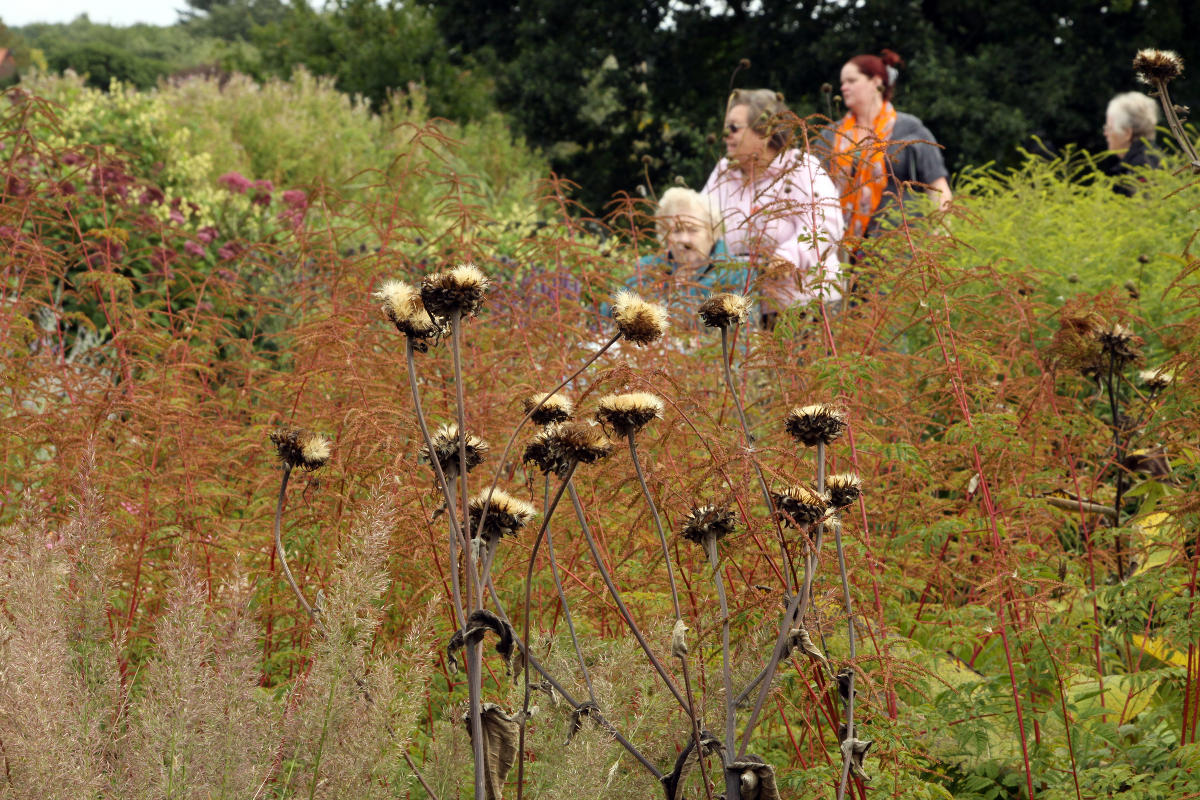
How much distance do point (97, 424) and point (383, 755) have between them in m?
1.52

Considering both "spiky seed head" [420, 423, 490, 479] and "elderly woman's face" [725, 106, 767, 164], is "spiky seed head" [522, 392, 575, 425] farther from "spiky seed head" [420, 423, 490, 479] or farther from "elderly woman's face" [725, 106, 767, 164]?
"elderly woman's face" [725, 106, 767, 164]

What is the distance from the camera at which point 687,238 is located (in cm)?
528

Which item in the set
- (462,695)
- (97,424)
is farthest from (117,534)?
(462,695)

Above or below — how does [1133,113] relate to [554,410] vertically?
above

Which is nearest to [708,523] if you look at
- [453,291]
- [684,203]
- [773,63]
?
[453,291]

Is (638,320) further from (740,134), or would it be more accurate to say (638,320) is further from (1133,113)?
(1133,113)

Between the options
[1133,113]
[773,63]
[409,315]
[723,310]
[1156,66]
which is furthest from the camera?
[773,63]

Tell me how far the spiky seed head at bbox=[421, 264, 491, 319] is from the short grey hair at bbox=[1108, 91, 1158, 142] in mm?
7414

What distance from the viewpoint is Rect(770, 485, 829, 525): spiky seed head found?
1613 millimetres

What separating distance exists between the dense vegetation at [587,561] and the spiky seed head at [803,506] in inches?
2.8

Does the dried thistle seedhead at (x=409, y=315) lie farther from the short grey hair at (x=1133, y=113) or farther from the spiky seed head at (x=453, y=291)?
the short grey hair at (x=1133, y=113)

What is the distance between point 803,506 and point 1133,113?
737 cm

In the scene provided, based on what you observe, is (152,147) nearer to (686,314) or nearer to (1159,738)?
(686,314)

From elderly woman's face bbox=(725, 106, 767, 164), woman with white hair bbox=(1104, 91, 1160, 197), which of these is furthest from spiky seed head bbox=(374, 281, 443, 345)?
woman with white hair bbox=(1104, 91, 1160, 197)
